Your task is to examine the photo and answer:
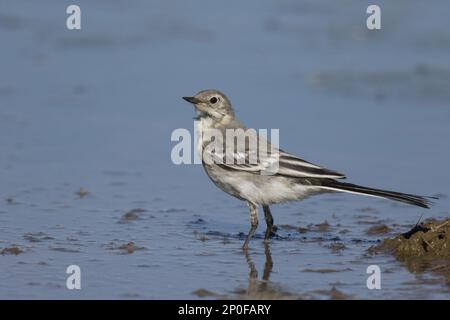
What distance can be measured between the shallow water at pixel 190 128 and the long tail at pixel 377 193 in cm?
53

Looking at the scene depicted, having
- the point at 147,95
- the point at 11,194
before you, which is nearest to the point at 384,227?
the point at 11,194

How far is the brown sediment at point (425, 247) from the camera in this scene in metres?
8.95

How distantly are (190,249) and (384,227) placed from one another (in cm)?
202

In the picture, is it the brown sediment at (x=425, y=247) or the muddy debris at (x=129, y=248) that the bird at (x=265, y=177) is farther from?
the muddy debris at (x=129, y=248)

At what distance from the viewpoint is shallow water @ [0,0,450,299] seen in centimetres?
881

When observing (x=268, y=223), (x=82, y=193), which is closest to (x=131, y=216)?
(x=82, y=193)

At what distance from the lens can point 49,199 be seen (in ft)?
36.7

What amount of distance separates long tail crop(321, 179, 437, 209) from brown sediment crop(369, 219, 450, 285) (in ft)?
0.74

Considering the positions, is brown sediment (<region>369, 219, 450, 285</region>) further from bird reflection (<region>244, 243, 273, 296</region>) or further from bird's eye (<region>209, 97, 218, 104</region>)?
bird's eye (<region>209, 97, 218, 104</region>)

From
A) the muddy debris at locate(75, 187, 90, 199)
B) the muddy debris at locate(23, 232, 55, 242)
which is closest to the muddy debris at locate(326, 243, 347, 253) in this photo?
the muddy debris at locate(23, 232, 55, 242)
